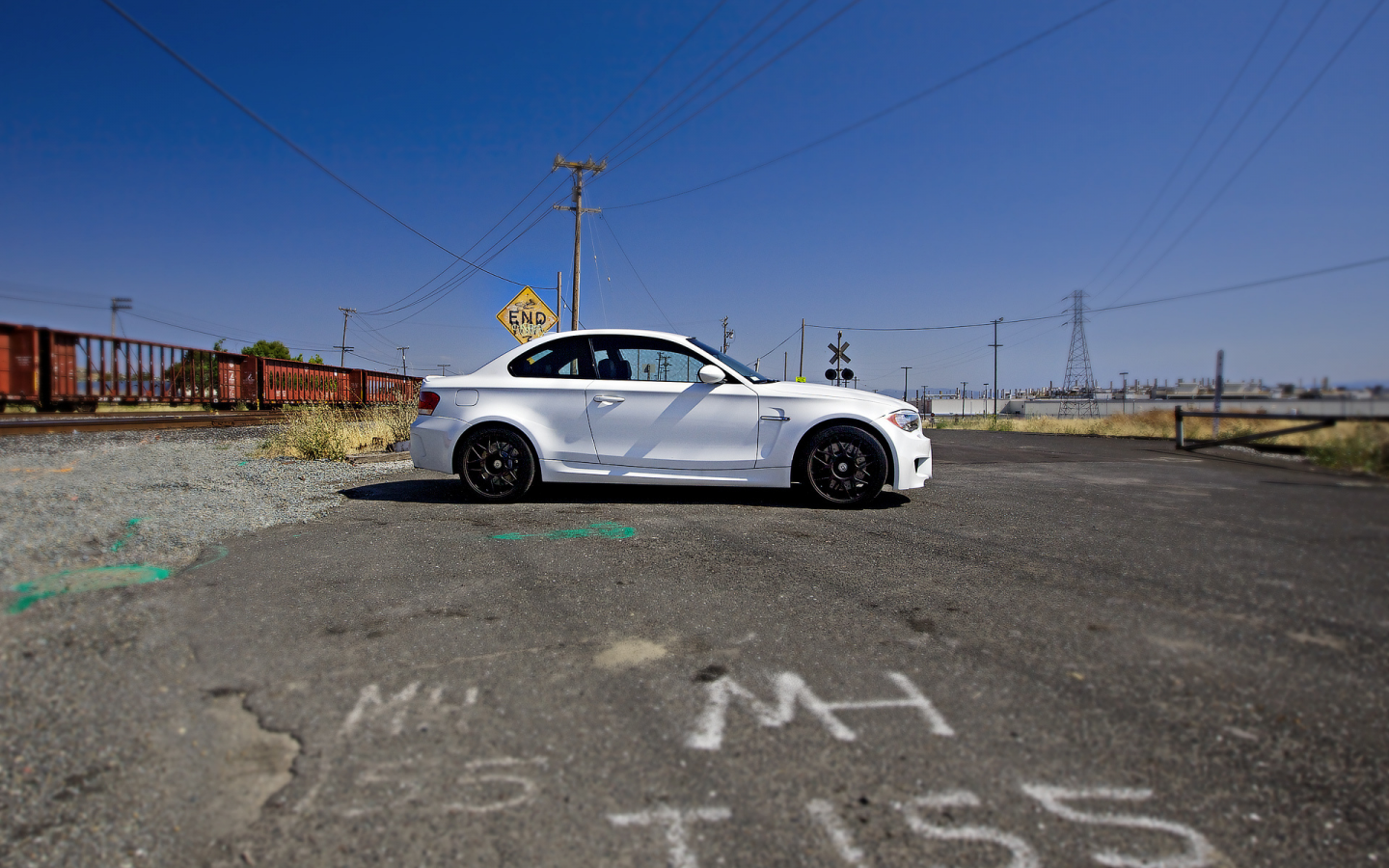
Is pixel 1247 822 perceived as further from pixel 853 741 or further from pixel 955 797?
pixel 853 741

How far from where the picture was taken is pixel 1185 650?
153 centimetres

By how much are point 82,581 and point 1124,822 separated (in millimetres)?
4224

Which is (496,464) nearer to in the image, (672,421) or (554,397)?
(554,397)

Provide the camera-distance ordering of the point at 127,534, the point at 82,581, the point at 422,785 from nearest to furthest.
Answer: the point at 422,785 → the point at 82,581 → the point at 127,534

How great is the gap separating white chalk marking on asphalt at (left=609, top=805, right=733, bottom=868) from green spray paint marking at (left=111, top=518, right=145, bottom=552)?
3.77 metres

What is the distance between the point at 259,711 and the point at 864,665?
2019 mm

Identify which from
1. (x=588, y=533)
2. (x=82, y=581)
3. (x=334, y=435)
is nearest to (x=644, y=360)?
(x=588, y=533)

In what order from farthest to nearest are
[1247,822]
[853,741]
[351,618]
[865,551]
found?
[865,551], [351,618], [853,741], [1247,822]

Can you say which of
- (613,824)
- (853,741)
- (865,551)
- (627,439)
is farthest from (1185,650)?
(627,439)

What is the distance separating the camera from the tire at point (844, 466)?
539 centimetres

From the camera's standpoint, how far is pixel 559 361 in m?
5.91

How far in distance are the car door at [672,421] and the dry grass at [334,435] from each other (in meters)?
5.78

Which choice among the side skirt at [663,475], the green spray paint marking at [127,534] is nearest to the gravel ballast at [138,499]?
the green spray paint marking at [127,534]

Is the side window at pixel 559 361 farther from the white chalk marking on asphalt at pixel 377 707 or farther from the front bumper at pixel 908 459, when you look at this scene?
the white chalk marking on asphalt at pixel 377 707
